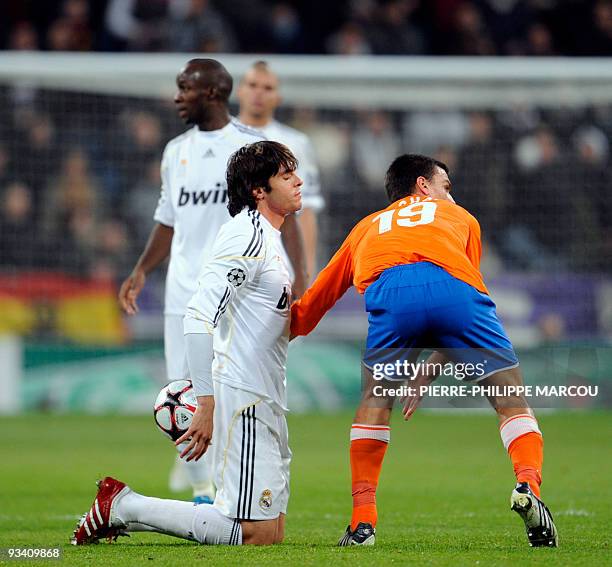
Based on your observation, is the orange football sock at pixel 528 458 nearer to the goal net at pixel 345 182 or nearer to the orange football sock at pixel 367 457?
the orange football sock at pixel 367 457

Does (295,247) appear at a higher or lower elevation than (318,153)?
lower

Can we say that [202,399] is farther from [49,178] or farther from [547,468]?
[49,178]

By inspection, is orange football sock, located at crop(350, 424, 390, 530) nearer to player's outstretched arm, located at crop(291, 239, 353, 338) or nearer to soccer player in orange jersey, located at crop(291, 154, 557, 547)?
soccer player in orange jersey, located at crop(291, 154, 557, 547)

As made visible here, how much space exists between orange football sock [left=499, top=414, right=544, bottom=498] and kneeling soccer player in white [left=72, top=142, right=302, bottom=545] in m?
0.97

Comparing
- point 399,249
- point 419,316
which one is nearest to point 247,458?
point 419,316

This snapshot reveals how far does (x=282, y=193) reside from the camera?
5.58m

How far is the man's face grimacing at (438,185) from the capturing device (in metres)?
5.93

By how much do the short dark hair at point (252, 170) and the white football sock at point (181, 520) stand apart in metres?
1.32

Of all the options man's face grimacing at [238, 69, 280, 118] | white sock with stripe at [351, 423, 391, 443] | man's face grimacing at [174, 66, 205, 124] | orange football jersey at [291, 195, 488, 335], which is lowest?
white sock with stripe at [351, 423, 391, 443]

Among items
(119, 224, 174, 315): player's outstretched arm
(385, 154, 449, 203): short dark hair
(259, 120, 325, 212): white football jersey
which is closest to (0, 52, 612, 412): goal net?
(259, 120, 325, 212): white football jersey

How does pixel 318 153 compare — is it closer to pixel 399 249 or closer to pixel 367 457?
pixel 399 249

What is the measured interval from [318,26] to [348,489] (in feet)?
37.9

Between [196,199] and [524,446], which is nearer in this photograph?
[524,446]

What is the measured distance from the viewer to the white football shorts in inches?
206
